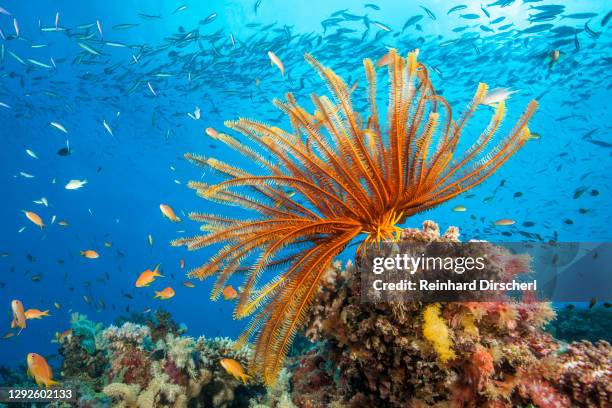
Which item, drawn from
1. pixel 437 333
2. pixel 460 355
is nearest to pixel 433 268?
pixel 437 333

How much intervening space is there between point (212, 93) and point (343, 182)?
34830mm

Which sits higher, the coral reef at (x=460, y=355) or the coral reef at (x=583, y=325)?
the coral reef at (x=583, y=325)

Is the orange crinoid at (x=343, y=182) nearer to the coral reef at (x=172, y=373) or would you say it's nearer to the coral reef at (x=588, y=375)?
the coral reef at (x=588, y=375)

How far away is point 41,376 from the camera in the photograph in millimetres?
5363

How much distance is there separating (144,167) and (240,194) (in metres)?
56.5

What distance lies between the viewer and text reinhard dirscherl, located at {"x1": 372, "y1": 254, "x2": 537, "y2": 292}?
8.54ft

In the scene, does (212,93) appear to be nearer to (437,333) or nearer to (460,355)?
(437,333)

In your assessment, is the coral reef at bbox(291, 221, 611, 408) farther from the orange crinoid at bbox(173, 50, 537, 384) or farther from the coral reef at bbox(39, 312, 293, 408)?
the coral reef at bbox(39, 312, 293, 408)

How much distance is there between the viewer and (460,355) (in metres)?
2.46

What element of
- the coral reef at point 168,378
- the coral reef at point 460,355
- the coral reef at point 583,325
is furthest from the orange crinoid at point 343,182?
the coral reef at point 583,325

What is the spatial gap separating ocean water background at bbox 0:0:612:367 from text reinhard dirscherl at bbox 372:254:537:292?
31.3ft

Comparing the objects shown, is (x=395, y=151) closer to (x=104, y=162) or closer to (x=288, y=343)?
(x=288, y=343)

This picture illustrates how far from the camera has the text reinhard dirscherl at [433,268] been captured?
260 cm

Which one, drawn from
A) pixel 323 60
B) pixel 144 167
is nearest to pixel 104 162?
pixel 144 167
